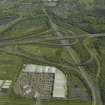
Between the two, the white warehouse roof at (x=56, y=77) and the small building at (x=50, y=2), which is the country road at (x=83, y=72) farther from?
the small building at (x=50, y=2)

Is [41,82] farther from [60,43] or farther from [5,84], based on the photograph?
[60,43]

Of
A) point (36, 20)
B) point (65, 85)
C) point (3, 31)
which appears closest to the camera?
point (65, 85)

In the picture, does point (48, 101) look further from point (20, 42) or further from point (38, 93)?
point (20, 42)

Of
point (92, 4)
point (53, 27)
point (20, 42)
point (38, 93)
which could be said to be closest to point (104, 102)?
point (38, 93)

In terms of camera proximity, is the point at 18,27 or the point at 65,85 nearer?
the point at 65,85

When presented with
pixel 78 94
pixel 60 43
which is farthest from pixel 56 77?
pixel 60 43

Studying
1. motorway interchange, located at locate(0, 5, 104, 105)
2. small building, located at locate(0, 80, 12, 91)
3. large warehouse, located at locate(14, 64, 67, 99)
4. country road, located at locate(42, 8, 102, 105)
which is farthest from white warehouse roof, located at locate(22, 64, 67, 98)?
small building, located at locate(0, 80, 12, 91)

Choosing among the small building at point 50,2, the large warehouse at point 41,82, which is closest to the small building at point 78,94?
the large warehouse at point 41,82

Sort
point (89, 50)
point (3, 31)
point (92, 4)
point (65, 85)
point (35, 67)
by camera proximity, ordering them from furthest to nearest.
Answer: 1. point (92, 4)
2. point (3, 31)
3. point (89, 50)
4. point (35, 67)
5. point (65, 85)
